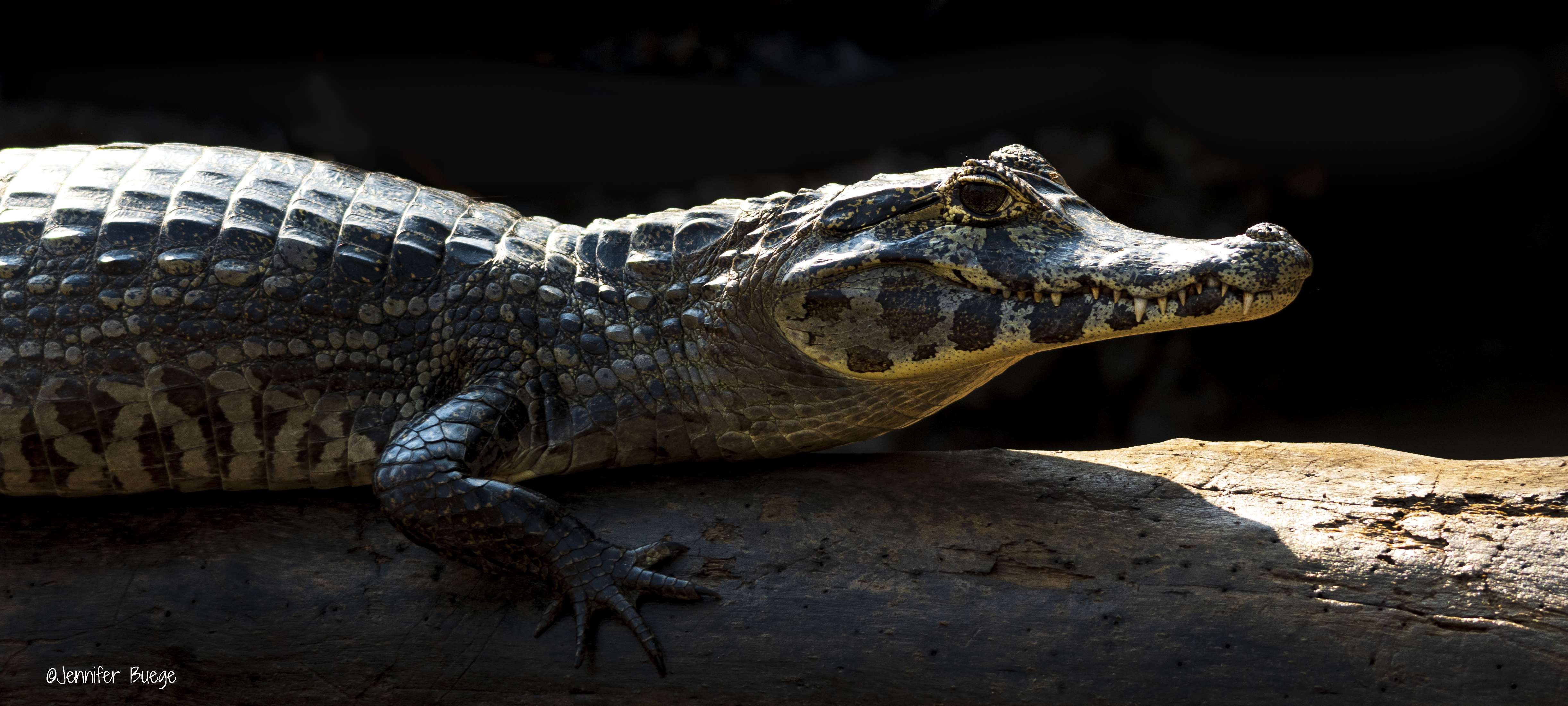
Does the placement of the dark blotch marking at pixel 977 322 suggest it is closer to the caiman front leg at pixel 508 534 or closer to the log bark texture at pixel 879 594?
the log bark texture at pixel 879 594

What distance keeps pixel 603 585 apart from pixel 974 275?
104cm

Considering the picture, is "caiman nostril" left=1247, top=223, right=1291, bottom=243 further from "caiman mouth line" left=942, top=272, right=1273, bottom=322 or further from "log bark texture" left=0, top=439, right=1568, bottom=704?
"log bark texture" left=0, top=439, right=1568, bottom=704

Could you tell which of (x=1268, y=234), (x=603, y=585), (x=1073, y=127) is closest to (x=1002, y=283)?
(x=1268, y=234)

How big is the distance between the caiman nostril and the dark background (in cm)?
264

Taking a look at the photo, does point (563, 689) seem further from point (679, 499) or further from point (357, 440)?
point (357, 440)

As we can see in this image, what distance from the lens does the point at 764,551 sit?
7.19 feet

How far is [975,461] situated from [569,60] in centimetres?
278

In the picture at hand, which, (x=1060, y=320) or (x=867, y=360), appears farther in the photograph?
(x=867, y=360)

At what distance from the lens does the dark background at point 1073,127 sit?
4293 millimetres

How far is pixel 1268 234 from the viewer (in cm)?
199

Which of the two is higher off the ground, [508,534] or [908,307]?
[908,307]
